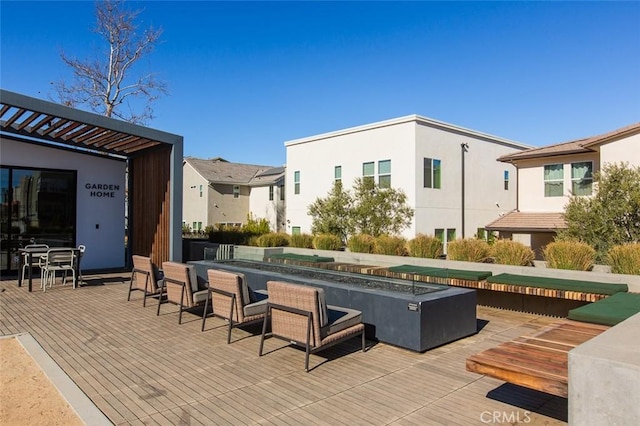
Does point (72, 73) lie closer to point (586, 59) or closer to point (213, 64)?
point (213, 64)

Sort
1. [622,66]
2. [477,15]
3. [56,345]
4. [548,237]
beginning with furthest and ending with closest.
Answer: [548,237], [477,15], [622,66], [56,345]

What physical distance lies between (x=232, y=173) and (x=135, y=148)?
2112 centimetres

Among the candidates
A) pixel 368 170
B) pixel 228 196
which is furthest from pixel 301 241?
pixel 228 196

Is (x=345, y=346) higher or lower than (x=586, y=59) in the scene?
lower

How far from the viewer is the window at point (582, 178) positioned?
16.1 meters

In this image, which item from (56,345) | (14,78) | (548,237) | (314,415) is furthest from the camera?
(14,78)

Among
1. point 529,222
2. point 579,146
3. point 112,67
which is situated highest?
point 112,67

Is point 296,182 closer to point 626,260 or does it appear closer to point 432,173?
point 432,173

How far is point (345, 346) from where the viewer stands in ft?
19.5

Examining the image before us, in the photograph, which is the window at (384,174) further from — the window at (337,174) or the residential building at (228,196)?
the residential building at (228,196)

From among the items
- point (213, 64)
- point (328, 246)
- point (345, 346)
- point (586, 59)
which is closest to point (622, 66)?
point (586, 59)

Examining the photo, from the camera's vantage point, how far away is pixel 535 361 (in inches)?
141

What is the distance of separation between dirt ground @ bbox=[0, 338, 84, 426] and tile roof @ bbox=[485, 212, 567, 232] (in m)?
16.2

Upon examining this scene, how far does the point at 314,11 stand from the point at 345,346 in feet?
52.3
